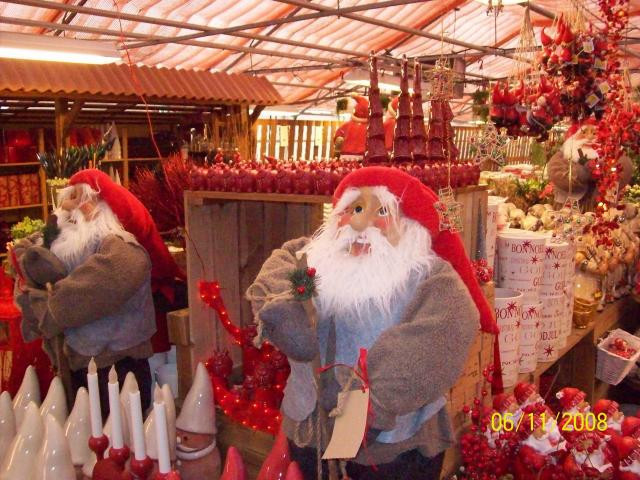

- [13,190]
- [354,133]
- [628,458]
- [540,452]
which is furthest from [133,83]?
[628,458]

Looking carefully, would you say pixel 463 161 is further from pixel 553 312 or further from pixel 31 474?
pixel 31 474

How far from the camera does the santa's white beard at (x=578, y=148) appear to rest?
3227mm

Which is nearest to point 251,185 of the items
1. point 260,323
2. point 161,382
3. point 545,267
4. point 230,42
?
point 260,323

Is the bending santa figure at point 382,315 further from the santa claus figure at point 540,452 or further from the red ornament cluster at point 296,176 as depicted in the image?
the santa claus figure at point 540,452

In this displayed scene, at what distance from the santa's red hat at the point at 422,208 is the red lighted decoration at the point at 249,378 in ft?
2.68

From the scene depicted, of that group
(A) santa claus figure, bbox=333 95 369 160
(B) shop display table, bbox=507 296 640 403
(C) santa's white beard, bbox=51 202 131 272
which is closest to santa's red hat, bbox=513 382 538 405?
(B) shop display table, bbox=507 296 640 403

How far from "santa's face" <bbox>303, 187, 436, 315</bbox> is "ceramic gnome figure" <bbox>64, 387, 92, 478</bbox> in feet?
3.10

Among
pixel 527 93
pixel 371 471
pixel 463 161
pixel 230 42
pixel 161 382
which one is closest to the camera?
pixel 371 471

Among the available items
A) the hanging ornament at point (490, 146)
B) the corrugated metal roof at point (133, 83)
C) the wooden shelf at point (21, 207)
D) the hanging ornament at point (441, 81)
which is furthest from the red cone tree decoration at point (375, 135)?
the wooden shelf at point (21, 207)

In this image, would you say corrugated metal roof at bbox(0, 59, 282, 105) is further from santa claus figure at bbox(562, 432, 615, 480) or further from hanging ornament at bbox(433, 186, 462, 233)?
santa claus figure at bbox(562, 432, 615, 480)

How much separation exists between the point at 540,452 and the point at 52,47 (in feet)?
A: 8.15

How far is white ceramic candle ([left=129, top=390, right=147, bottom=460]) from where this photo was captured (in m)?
1.70

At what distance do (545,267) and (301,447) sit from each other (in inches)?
54.0

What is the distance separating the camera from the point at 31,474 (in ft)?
6.03
